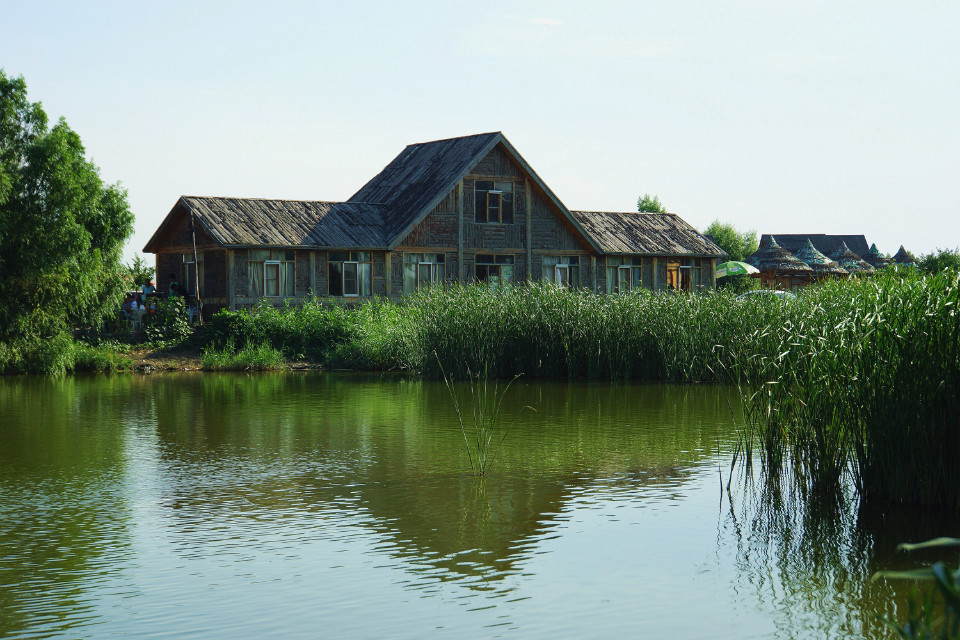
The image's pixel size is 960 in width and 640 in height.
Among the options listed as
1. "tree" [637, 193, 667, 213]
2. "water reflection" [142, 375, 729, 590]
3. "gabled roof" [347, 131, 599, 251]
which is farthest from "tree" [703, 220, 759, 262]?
"water reflection" [142, 375, 729, 590]

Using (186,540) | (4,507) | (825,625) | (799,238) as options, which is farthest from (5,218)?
(799,238)

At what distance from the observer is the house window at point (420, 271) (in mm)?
36188

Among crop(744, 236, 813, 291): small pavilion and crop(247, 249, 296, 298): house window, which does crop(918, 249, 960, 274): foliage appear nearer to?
crop(744, 236, 813, 291): small pavilion

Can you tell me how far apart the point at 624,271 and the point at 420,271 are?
8836mm

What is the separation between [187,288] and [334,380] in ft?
44.1

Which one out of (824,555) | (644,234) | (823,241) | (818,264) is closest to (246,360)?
(644,234)

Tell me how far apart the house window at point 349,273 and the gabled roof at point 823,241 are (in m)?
58.5

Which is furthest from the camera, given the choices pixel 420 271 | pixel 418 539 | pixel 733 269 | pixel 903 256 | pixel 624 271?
pixel 903 256

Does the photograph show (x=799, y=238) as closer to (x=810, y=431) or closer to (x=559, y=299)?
(x=559, y=299)

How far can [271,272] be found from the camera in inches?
1320

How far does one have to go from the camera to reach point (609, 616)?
6.20 metres

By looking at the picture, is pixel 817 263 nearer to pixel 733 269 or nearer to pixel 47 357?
pixel 733 269

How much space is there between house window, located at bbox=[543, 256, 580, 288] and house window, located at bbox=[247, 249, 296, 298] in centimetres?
974

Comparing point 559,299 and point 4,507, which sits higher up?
point 559,299
